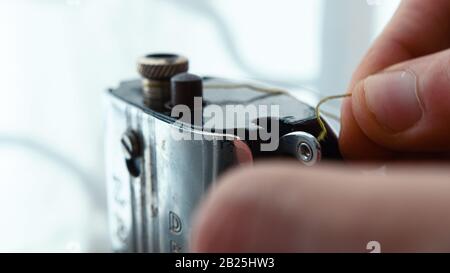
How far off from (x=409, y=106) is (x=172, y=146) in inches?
7.0

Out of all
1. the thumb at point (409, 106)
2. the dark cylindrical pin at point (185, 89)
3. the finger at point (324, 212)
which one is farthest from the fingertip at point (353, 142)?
the finger at point (324, 212)

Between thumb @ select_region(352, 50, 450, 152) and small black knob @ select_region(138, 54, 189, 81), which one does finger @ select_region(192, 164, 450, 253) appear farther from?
small black knob @ select_region(138, 54, 189, 81)

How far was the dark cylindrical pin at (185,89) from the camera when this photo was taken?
1.45 ft

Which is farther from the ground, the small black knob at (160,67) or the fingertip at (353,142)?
the small black knob at (160,67)

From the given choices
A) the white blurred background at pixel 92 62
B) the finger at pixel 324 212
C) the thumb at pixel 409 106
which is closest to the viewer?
the finger at pixel 324 212

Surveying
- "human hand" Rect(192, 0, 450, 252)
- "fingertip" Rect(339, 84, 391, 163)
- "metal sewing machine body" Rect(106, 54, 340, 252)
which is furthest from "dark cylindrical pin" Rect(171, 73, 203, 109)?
"human hand" Rect(192, 0, 450, 252)

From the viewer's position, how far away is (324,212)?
17 centimetres

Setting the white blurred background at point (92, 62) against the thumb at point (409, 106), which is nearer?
the thumb at point (409, 106)

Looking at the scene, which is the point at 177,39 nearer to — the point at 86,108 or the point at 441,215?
the point at 86,108

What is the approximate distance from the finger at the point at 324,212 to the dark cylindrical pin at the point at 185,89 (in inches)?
10.3

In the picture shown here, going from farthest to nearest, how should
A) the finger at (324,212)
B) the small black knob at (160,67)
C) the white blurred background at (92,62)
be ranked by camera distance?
the white blurred background at (92,62), the small black knob at (160,67), the finger at (324,212)

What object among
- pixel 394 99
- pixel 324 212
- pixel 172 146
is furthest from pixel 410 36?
pixel 324 212

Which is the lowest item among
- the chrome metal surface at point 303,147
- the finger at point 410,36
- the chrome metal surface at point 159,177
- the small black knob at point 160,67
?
the chrome metal surface at point 159,177

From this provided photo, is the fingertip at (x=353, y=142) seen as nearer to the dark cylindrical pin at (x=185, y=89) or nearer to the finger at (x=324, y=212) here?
the dark cylindrical pin at (x=185, y=89)
